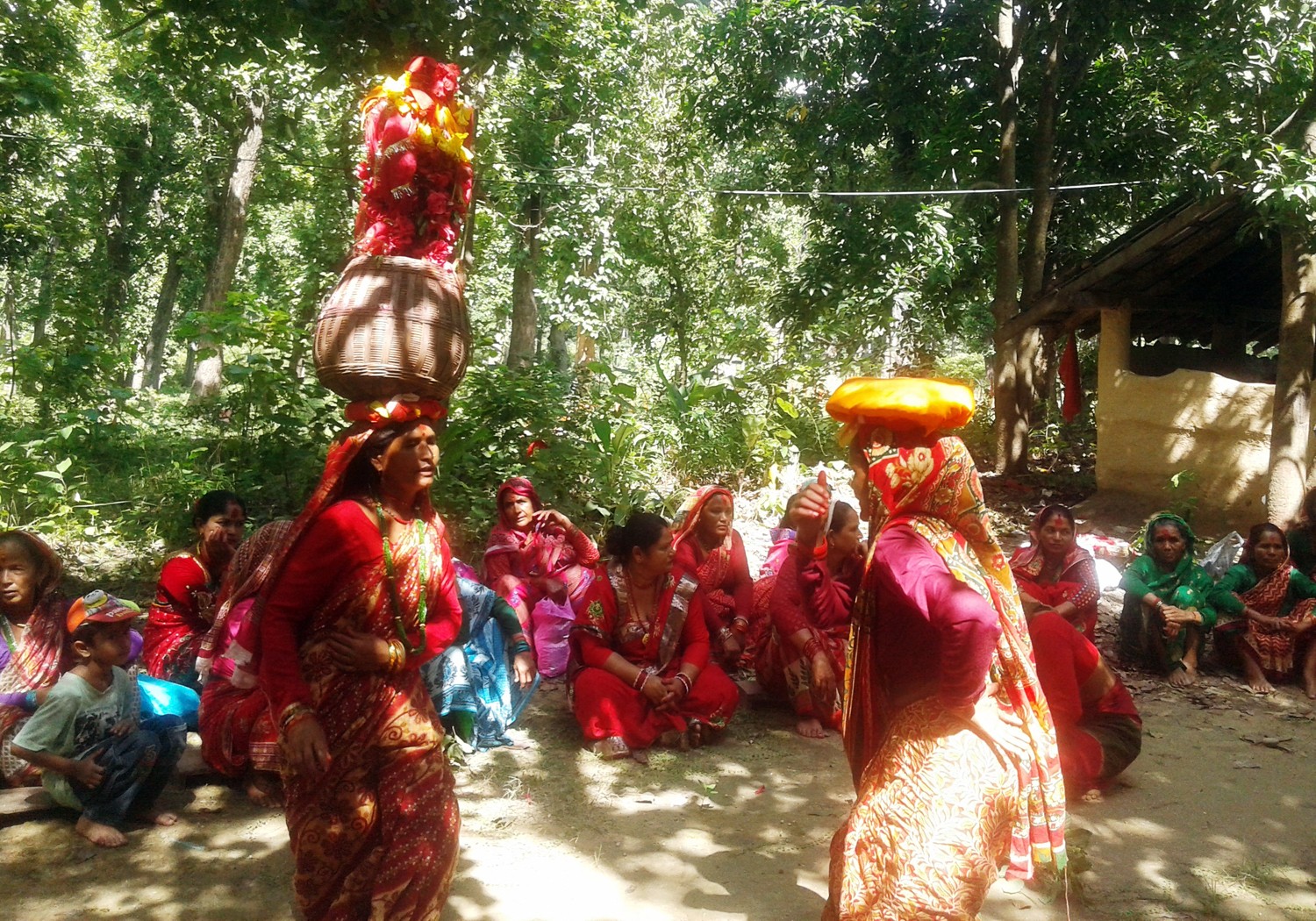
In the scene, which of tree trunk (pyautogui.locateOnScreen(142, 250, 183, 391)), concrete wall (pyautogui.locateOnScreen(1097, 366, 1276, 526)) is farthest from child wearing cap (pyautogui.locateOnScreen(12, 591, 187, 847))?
tree trunk (pyautogui.locateOnScreen(142, 250, 183, 391))

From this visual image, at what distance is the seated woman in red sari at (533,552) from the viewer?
235 inches

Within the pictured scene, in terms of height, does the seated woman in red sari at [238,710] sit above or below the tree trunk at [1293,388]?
below

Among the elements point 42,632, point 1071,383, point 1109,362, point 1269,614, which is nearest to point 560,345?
point 1071,383

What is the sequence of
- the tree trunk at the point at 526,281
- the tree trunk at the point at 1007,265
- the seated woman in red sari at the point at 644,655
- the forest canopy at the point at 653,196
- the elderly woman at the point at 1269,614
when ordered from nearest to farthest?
the seated woman in red sari at the point at 644,655 → the elderly woman at the point at 1269,614 → the forest canopy at the point at 653,196 → the tree trunk at the point at 1007,265 → the tree trunk at the point at 526,281

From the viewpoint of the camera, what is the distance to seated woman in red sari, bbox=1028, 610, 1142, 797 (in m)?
4.13

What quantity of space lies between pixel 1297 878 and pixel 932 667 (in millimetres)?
2322

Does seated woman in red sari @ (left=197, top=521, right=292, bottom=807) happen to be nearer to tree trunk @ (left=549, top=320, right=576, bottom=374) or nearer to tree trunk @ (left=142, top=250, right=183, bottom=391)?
tree trunk @ (left=549, top=320, right=576, bottom=374)

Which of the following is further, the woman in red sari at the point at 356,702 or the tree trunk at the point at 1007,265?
the tree trunk at the point at 1007,265

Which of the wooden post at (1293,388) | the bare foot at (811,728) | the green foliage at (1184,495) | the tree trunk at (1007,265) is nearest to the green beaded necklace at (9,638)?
the bare foot at (811,728)


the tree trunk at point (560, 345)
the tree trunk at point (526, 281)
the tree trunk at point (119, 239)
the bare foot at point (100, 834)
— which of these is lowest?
the bare foot at point (100, 834)

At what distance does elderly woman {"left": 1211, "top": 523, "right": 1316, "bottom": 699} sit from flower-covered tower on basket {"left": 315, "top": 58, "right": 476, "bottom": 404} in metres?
5.59

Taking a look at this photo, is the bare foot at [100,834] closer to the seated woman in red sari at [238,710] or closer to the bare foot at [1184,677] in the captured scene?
the seated woman in red sari at [238,710]

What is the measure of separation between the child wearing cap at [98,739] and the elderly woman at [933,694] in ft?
9.39

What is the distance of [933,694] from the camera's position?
2.48 m
